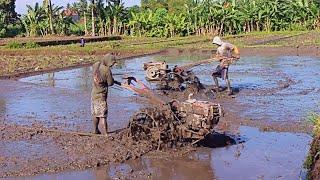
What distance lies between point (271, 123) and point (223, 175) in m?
3.45

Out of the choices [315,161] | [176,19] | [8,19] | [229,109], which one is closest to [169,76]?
[229,109]

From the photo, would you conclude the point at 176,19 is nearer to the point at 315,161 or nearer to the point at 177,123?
the point at 177,123

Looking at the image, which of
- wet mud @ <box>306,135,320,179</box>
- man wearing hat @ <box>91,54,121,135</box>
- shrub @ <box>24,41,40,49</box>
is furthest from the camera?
shrub @ <box>24,41,40,49</box>

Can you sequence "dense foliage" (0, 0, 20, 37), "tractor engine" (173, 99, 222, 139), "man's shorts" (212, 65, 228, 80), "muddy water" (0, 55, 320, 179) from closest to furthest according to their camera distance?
"muddy water" (0, 55, 320, 179) → "tractor engine" (173, 99, 222, 139) → "man's shorts" (212, 65, 228, 80) → "dense foliage" (0, 0, 20, 37)

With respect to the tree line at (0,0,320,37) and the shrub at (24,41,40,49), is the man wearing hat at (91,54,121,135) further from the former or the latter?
the tree line at (0,0,320,37)

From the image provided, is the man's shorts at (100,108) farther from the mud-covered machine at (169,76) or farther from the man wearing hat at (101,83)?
the mud-covered machine at (169,76)

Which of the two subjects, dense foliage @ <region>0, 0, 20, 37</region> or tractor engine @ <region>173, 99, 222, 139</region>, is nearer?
tractor engine @ <region>173, 99, 222, 139</region>

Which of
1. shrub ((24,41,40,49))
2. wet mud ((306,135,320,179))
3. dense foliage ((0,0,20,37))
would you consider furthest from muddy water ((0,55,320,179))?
dense foliage ((0,0,20,37))

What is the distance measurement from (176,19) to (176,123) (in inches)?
1499

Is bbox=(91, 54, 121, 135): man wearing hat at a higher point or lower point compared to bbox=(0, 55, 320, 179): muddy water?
higher

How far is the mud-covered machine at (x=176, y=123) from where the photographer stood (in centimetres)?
810

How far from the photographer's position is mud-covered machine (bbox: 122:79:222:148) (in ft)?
26.6

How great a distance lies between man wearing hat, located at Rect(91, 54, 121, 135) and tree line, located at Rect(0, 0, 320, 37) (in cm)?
3628

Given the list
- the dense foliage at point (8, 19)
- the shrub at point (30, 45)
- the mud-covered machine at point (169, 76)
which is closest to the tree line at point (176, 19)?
the dense foliage at point (8, 19)
